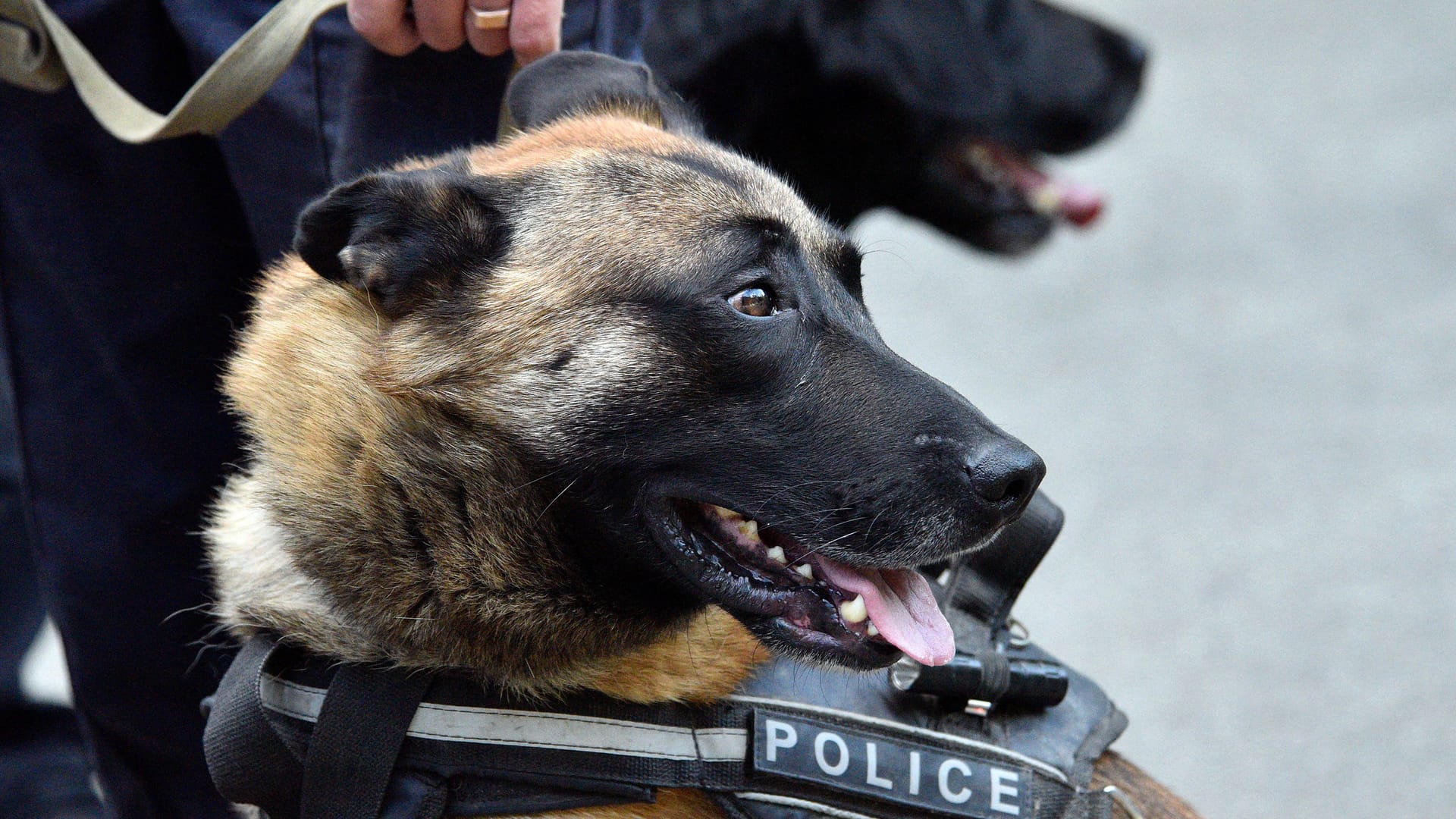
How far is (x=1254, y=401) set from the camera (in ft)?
16.9

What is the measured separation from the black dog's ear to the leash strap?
1.39 feet

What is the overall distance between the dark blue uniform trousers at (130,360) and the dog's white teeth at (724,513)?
34.5 inches

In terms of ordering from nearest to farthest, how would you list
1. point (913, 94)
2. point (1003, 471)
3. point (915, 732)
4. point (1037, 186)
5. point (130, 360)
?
point (1003, 471) < point (915, 732) < point (130, 360) < point (913, 94) < point (1037, 186)

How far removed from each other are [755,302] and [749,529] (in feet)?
1.04

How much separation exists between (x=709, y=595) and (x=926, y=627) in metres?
0.30

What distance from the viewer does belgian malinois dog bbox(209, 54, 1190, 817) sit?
1.83 metres

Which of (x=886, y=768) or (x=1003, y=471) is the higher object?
(x=1003, y=471)

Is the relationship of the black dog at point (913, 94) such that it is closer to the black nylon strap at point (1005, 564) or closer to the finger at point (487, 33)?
the finger at point (487, 33)

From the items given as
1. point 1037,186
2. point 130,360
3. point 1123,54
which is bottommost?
point 130,360

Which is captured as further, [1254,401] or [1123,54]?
[1254,401]

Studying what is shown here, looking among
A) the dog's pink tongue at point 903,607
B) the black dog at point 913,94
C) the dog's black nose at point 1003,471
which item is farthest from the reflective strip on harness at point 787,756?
the black dog at point 913,94

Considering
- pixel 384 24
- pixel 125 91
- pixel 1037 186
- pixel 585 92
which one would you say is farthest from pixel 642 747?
pixel 1037 186

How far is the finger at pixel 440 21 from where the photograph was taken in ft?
6.98

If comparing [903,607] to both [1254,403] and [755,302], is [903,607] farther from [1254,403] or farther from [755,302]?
[1254,403]
